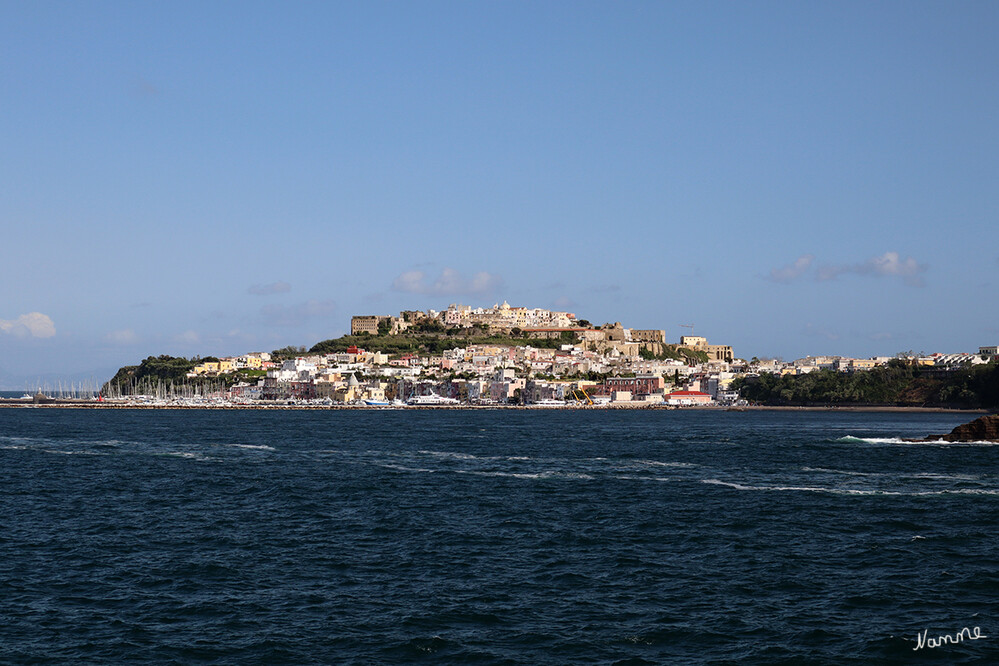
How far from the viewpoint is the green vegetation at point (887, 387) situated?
5458 inches

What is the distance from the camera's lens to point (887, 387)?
162000 millimetres

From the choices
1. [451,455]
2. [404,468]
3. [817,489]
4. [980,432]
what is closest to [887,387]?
[980,432]

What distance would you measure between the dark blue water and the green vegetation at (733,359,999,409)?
99.7 m

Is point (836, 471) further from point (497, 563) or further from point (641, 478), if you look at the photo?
point (497, 563)

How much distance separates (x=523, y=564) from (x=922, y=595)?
886 cm

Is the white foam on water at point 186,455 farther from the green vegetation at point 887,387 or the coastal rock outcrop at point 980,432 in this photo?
the green vegetation at point 887,387

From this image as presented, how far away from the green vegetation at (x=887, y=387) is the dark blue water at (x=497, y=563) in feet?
327

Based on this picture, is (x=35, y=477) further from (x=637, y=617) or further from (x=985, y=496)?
(x=985, y=496)

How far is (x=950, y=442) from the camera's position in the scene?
65.2m

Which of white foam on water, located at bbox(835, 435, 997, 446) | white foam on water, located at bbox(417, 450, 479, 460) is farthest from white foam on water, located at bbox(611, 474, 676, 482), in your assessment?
white foam on water, located at bbox(835, 435, 997, 446)

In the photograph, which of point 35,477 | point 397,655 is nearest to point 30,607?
point 397,655

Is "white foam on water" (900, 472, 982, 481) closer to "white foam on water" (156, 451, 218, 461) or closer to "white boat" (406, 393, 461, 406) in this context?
"white foam on water" (156, 451, 218, 461)

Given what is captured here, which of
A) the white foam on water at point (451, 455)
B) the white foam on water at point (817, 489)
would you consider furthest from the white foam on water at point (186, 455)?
the white foam on water at point (817, 489)

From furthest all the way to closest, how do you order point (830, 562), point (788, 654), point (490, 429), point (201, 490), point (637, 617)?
point (490, 429) < point (201, 490) < point (830, 562) < point (637, 617) < point (788, 654)
